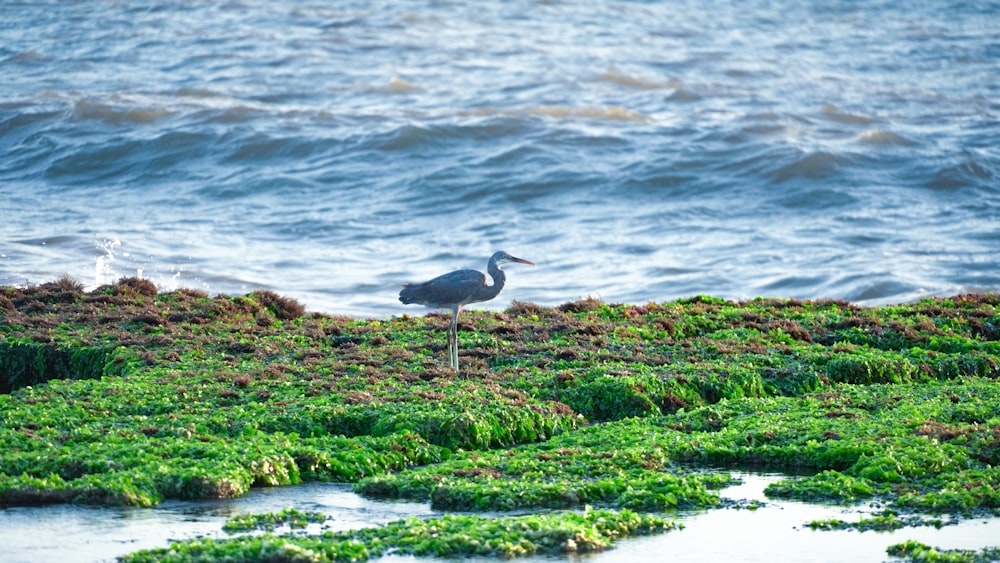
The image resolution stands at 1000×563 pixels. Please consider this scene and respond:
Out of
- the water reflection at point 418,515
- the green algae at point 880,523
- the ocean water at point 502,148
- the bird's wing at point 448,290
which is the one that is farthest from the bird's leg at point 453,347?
the ocean water at point 502,148

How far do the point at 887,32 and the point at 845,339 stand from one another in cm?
3769

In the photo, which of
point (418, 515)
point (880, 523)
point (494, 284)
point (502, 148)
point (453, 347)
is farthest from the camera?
point (502, 148)

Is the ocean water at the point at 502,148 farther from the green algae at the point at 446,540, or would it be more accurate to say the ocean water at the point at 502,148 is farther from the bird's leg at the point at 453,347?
the green algae at the point at 446,540

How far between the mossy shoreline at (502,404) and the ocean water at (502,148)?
7150 mm

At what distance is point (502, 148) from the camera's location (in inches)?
1448

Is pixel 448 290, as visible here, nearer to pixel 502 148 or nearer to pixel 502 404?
pixel 502 404

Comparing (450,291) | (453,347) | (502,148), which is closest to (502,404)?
(453,347)

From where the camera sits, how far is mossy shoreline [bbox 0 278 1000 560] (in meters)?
11.3

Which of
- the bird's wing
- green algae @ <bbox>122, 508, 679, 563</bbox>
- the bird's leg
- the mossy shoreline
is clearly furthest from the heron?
green algae @ <bbox>122, 508, 679, 563</bbox>

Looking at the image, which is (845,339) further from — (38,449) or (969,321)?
(38,449)

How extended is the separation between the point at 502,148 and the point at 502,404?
23.7m

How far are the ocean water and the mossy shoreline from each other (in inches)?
281

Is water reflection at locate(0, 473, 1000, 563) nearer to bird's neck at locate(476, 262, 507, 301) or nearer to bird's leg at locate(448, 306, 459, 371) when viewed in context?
bird's leg at locate(448, 306, 459, 371)

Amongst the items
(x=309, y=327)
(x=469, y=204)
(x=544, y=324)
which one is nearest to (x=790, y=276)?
(x=469, y=204)
